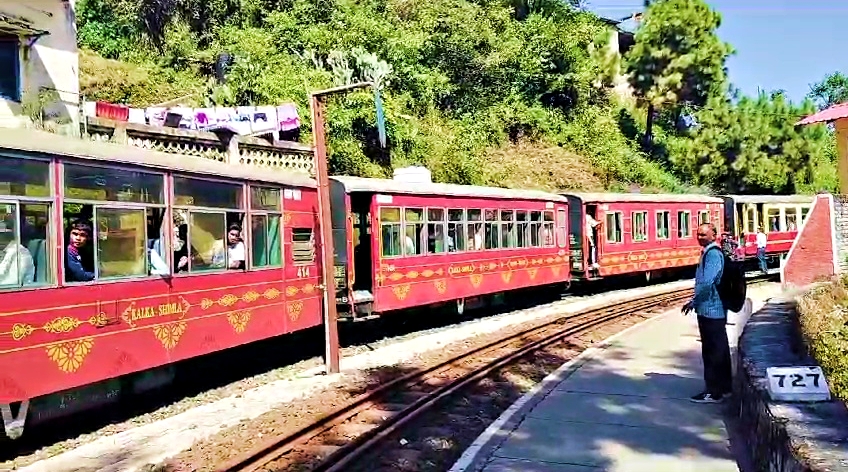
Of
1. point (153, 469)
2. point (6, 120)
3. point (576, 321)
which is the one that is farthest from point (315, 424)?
point (6, 120)

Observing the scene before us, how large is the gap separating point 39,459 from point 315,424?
2300mm

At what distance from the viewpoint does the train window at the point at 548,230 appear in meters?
19.4

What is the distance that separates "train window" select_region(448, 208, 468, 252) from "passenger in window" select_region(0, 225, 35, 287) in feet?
30.6

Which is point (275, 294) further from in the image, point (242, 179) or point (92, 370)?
point (92, 370)

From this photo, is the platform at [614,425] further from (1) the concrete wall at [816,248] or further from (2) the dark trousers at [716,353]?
(1) the concrete wall at [816,248]

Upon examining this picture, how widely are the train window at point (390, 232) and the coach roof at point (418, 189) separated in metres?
0.35

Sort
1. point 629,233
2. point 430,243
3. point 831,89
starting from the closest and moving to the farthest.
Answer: point 430,243 → point 629,233 → point 831,89

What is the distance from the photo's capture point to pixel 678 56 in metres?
38.4

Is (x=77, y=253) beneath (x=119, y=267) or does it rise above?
above

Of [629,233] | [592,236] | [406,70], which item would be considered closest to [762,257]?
[629,233]

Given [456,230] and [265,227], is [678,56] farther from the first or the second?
[265,227]

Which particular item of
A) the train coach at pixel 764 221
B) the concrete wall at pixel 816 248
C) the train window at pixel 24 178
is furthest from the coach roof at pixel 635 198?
the train window at pixel 24 178

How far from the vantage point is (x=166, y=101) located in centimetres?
2508

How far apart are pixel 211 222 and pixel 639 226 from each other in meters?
15.8
